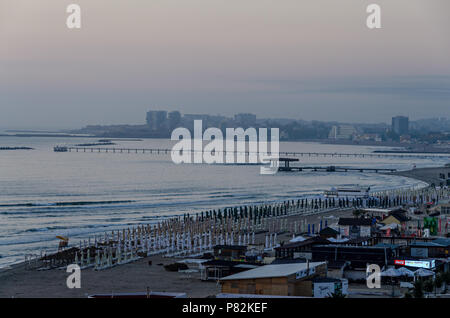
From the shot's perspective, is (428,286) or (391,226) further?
(391,226)

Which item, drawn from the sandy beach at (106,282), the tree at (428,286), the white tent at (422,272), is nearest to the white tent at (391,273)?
the white tent at (422,272)

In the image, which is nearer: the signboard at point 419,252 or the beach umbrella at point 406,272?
the beach umbrella at point 406,272

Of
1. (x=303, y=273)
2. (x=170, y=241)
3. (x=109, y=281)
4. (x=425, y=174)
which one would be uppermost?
(x=303, y=273)

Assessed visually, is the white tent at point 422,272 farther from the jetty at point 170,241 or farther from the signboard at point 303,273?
the jetty at point 170,241

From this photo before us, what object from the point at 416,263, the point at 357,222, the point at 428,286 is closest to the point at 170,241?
the point at 357,222

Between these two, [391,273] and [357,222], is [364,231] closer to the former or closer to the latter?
[357,222]

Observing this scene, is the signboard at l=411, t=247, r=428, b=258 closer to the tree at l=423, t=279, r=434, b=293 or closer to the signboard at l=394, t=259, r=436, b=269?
the signboard at l=394, t=259, r=436, b=269

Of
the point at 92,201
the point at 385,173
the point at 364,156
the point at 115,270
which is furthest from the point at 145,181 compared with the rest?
the point at 364,156

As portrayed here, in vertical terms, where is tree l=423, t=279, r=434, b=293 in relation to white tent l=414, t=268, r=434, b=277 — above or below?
above

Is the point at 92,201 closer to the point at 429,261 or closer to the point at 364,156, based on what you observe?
the point at 429,261

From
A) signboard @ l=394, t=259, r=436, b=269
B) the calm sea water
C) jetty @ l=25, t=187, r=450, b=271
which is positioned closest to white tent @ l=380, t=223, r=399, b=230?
jetty @ l=25, t=187, r=450, b=271
